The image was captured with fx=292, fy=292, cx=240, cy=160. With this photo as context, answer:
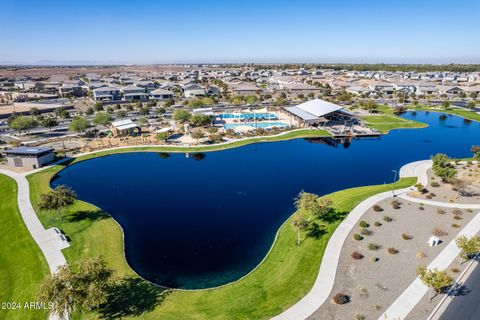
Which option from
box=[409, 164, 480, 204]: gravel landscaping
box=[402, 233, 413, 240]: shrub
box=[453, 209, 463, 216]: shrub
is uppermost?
box=[409, 164, 480, 204]: gravel landscaping

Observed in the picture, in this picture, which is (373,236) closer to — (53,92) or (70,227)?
(70,227)

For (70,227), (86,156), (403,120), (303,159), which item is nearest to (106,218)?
(70,227)

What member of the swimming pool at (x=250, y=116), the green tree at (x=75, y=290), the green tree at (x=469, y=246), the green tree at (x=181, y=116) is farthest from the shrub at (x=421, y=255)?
the swimming pool at (x=250, y=116)

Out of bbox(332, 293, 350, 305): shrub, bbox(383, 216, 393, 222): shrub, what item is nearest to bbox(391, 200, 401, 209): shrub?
bbox(383, 216, 393, 222): shrub

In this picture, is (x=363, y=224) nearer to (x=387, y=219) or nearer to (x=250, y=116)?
(x=387, y=219)

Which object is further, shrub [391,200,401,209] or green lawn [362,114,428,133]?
green lawn [362,114,428,133]

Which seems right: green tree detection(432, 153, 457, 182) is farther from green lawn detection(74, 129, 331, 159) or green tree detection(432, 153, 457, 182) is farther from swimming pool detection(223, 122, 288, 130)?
swimming pool detection(223, 122, 288, 130)

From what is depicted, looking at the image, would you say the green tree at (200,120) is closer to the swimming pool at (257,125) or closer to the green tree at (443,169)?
the swimming pool at (257,125)
